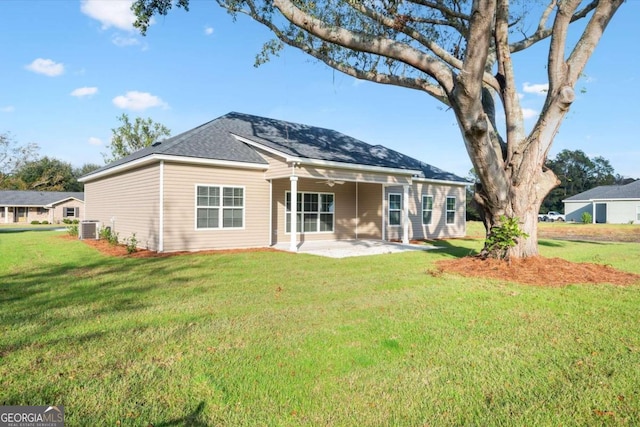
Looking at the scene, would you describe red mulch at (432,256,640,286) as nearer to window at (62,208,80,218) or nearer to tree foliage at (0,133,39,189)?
tree foliage at (0,133,39,189)

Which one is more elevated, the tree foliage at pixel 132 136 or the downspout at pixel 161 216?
the tree foliage at pixel 132 136

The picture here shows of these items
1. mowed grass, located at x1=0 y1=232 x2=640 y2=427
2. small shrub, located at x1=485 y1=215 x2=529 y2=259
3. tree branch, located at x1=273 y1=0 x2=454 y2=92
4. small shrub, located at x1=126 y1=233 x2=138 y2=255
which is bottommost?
mowed grass, located at x1=0 y1=232 x2=640 y2=427

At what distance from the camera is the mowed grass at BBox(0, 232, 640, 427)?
8.75ft

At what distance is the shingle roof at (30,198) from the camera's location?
41.2m

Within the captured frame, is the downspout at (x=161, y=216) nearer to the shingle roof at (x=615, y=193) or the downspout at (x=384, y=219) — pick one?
the downspout at (x=384, y=219)

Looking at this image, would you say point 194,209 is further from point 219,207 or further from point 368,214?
point 368,214

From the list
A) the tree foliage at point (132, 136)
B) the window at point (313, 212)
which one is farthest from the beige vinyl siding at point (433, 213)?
the tree foliage at point (132, 136)

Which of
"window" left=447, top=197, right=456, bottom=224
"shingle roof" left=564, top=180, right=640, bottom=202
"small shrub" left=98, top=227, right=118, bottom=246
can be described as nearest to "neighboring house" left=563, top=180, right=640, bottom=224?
"shingle roof" left=564, top=180, right=640, bottom=202

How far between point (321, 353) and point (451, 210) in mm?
17614

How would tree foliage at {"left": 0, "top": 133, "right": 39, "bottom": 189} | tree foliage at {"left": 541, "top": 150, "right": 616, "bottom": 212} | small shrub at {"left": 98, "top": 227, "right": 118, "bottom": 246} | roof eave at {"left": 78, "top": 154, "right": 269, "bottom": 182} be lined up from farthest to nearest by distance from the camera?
tree foliage at {"left": 541, "top": 150, "right": 616, "bottom": 212}
tree foliage at {"left": 0, "top": 133, "right": 39, "bottom": 189}
small shrub at {"left": 98, "top": 227, "right": 118, "bottom": 246}
roof eave at {"left": 78, "top": 154, "right": 269, "bottom": 182}

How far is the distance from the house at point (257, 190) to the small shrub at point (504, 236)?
5.75 m

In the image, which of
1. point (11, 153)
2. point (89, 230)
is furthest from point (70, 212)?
point (89, 230)

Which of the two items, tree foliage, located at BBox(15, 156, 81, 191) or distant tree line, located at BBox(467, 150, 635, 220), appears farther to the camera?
distant tree line, located at BBox(467, 150, 635, 220)

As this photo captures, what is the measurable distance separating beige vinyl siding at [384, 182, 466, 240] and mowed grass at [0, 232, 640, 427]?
33.3 ft
